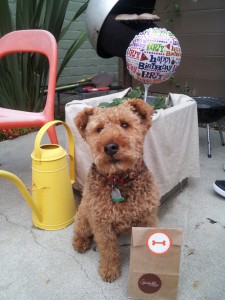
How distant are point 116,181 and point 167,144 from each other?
0.69 meters

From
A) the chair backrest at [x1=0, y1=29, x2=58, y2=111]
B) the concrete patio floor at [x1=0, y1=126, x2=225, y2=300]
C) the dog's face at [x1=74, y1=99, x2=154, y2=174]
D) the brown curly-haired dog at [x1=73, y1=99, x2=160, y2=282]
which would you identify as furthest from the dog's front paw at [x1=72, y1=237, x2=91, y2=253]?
the chair backrest at [x1=0, y1=29, x2=58, y2=111]

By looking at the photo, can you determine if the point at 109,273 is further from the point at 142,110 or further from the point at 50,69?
the point at 50,69

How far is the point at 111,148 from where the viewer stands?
1271 mm

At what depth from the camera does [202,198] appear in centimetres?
237

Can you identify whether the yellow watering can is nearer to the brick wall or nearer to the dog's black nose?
the dog's black nose

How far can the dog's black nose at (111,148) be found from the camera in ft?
4.17

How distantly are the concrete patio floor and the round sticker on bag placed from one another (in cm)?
34

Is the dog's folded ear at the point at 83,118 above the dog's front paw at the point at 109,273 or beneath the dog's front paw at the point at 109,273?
above

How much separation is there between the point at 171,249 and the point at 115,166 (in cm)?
44

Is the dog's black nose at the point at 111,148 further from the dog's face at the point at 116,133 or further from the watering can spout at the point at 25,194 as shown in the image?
the watering can spout at the point at 25,194

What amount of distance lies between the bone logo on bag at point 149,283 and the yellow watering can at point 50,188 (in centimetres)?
77

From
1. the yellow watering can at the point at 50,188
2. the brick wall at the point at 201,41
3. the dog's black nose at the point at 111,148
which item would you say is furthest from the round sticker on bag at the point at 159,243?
the brick wall at the point at 201,41

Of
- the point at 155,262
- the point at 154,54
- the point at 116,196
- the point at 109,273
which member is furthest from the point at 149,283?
the point at 154,54

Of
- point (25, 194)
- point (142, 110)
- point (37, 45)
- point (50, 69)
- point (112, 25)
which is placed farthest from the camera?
point (112, 25)
